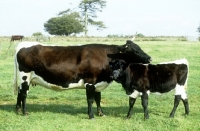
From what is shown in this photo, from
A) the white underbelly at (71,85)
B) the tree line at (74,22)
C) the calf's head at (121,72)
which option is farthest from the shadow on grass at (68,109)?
the tree line at (74,22)

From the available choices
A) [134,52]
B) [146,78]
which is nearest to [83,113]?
[146,78]

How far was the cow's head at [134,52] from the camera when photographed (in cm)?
921

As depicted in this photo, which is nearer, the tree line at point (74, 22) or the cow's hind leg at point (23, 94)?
the cow's hind leg at point (23, 94)

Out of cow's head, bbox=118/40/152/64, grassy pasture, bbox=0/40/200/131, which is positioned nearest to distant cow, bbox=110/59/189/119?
cow's head, bbox=118/40/152/64

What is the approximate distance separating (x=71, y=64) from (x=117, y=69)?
50.9 inches

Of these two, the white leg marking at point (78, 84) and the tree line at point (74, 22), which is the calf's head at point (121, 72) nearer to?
the white leg marking at point (78, 84)

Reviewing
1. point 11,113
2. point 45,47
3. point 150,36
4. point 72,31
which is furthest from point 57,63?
point 72,31

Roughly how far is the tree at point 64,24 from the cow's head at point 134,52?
76494 mm

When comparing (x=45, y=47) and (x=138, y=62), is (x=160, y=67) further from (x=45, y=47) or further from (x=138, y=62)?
(x=45, y=47)

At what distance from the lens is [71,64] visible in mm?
9094

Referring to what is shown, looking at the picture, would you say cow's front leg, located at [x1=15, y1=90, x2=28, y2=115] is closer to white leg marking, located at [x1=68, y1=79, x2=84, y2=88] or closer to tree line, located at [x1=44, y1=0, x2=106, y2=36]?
white leg marking, located at [x1=68, y1=79, x2=84, y2=88]

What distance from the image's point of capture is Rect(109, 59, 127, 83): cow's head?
8.75 meters

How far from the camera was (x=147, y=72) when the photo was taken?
29.1ft

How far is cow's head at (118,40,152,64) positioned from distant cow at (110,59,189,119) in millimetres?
325
